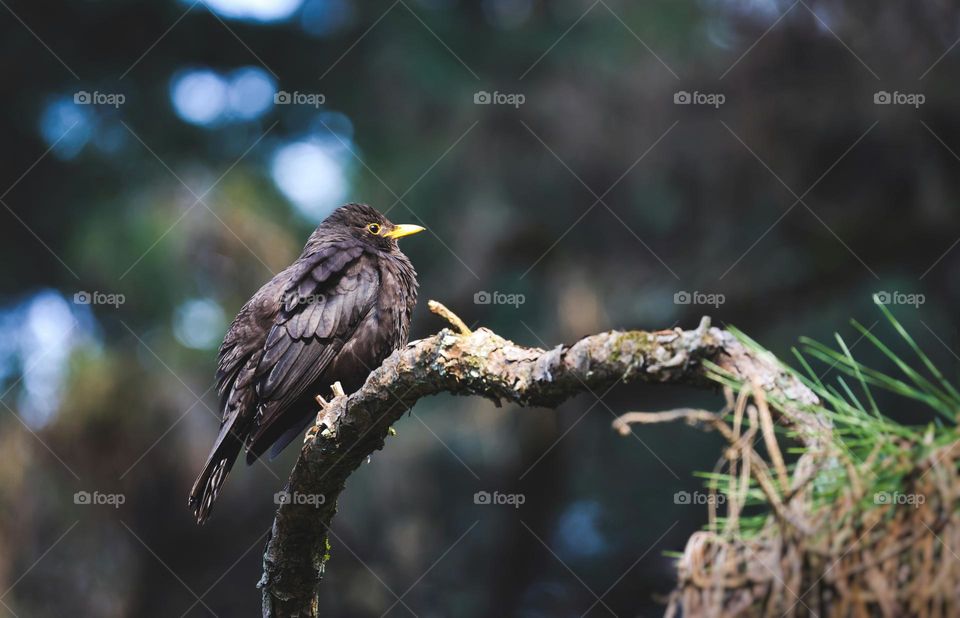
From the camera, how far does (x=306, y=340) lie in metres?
4.69

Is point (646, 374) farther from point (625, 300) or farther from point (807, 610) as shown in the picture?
point (625, 300)

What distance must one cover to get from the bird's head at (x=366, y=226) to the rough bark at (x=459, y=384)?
200 cm

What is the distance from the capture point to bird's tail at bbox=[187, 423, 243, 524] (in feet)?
13.9

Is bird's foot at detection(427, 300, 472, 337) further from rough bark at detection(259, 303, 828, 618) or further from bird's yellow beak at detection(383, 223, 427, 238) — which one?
bird's yellow beak at detection(383, 223, 427, 238)

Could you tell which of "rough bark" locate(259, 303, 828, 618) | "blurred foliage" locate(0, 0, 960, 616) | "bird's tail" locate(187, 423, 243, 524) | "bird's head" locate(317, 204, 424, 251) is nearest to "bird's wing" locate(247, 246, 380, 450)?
"bird's tail" locate(187, 423, 243, 524)

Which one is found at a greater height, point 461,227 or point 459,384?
point 461,227

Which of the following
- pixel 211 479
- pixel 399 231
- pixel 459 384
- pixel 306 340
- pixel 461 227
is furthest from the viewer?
pixel 461 227

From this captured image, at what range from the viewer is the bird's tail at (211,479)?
423 cm

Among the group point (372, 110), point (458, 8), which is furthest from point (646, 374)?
point (458, 8)

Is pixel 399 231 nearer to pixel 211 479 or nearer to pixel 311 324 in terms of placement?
pixel 311 324

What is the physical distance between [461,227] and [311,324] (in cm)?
533

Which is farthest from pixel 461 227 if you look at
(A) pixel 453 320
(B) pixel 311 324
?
(A) pixel 453 320

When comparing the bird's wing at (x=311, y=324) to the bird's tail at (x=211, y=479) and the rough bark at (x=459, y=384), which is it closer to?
the bird's tail at (x=211, y=479)

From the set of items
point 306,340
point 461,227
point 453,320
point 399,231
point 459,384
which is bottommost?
point 459,384
